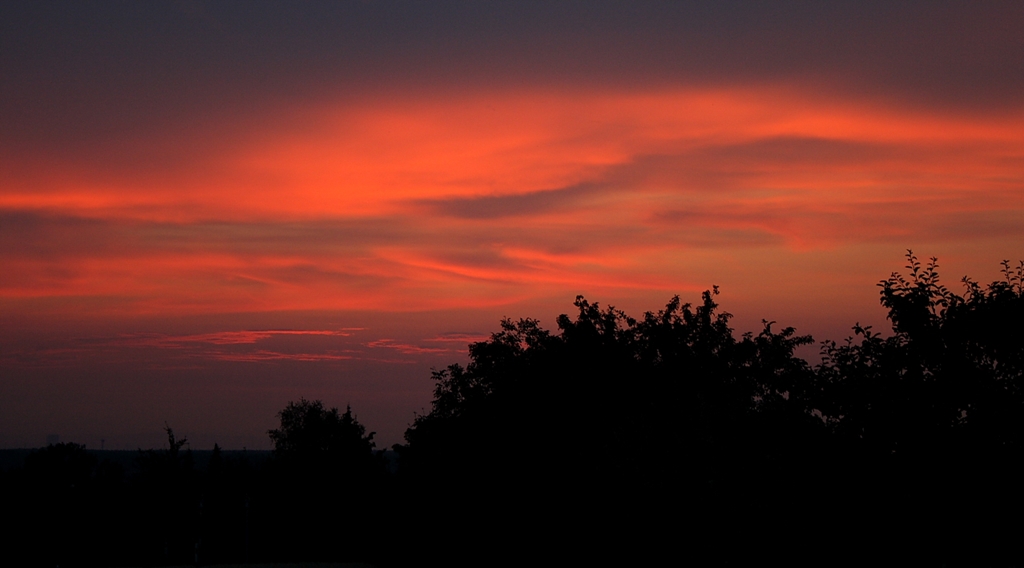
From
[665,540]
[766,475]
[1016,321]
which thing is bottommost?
[665,540]

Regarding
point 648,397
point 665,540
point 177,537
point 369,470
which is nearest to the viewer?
point 665,540

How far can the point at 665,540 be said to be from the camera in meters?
22.3

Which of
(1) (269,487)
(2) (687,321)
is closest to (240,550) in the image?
(1) (269,487)

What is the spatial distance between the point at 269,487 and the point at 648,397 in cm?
5935

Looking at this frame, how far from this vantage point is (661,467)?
71.8ft

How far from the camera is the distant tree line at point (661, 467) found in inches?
648

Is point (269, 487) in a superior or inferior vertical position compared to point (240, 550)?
superior

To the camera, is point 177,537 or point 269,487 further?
point 269,487

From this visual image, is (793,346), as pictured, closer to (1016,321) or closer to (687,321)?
(687,321)

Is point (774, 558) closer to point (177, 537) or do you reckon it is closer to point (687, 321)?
point (687, 321)

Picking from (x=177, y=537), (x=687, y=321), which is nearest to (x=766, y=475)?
(x=687, y=321)

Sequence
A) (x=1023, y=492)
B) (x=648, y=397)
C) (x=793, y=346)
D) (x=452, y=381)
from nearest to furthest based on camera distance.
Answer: (x=1023, y=492) → (x=648, y=397) → (x=793, y=346) → (x=452, y=381)

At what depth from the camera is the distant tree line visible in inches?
648

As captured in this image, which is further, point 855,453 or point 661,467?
point 661,467
